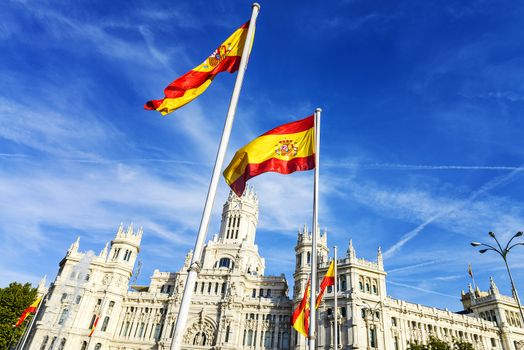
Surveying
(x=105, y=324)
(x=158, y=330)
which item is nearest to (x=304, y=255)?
(x=158, y=330)

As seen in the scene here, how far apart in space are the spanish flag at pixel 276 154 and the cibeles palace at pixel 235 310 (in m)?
46.4

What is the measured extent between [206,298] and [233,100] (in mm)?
63008

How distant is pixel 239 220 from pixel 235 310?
24431 millimetres

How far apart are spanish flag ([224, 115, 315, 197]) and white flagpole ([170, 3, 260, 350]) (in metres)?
2.11

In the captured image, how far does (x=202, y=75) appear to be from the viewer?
57.8 ft

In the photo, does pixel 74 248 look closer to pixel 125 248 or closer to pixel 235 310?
pixel 125 248

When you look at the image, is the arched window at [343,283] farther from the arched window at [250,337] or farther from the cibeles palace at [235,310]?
the arched window at [250,337]

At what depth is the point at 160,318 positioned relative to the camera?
73375 millimetres

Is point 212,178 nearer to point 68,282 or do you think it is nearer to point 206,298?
point 206,298

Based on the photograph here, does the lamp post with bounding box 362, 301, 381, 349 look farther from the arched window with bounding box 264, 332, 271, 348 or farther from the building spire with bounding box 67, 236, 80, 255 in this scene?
the building spire with bounding box 67, 236, 80, 255

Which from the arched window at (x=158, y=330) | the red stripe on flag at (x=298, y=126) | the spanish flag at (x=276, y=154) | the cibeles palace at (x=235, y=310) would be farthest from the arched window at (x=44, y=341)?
the red stripe on flag at (x=298, y=126)

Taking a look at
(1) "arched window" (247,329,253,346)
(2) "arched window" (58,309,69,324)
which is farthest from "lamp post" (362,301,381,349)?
(2) "arched window" (58,309,69,324)

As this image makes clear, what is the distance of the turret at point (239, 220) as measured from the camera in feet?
285

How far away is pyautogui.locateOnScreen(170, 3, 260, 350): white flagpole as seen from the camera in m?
12.9
